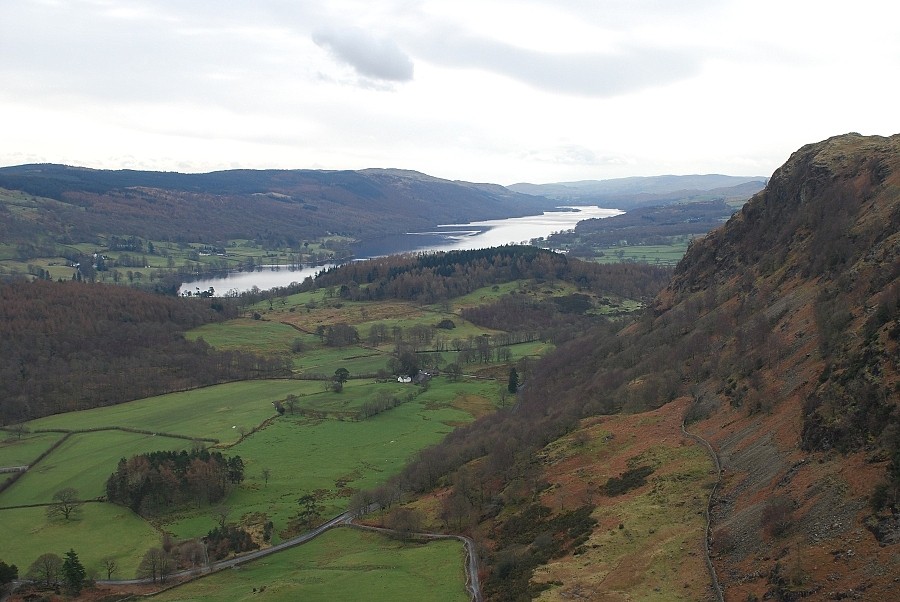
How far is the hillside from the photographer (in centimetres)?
3959

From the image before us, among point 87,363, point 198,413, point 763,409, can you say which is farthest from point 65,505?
point 87,363

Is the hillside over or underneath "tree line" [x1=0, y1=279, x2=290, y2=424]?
over

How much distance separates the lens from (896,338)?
47969 mm

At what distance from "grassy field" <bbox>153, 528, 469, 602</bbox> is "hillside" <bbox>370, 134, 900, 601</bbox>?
15.1ft

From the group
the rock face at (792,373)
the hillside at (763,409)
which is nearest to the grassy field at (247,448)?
the hillside at (763,409)

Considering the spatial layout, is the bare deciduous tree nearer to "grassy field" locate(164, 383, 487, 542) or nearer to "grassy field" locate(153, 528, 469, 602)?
"grassy field" locate(164, 383, 487, 542)

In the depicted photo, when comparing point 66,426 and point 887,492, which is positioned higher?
point 887,492

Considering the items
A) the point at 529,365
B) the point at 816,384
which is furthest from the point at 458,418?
the point at 816,384

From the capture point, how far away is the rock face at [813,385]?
37438 mm

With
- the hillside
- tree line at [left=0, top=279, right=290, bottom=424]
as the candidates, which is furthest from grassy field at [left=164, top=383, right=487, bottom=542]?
tree line at [left=0, top=279, right=290, bottom=424]

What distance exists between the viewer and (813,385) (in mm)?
56312

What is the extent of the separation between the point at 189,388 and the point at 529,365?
82619mm

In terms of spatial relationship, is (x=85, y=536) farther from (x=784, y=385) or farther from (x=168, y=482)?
(x=784, y=385)

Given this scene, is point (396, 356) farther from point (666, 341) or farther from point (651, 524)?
point (651, 524)
